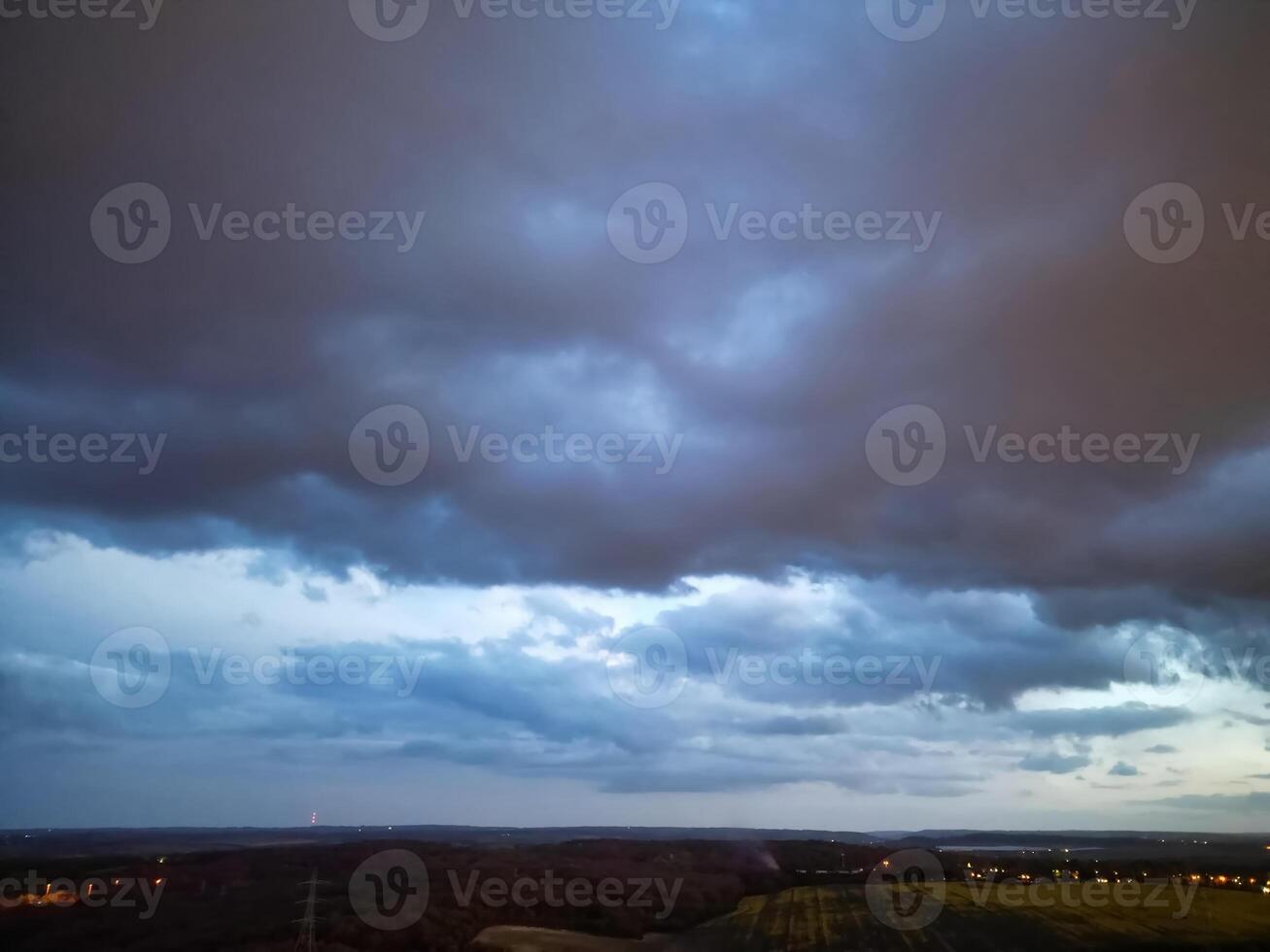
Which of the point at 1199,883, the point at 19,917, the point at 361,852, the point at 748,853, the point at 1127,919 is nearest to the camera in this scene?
the point at 19,917

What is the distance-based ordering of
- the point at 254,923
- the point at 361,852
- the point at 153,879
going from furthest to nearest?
the point at 361,852 < the point at 153,879 < the point at 254,923

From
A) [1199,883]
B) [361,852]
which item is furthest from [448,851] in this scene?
[1199,883]

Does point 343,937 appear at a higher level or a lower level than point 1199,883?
higher

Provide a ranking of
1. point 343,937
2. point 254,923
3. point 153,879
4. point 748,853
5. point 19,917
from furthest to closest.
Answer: point 748,853
point 153,879
point 19,917
point 254,923
point 343,937

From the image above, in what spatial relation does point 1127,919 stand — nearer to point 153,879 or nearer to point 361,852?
Result: point 361,852

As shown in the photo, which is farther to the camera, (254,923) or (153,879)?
(153,879)

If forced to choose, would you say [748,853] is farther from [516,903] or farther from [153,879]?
[153,879]

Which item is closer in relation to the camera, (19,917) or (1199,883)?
(19,917)

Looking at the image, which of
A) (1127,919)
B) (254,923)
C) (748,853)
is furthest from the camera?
(748,853)

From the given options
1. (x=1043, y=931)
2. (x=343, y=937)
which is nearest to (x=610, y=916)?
(x=343, y=937)
